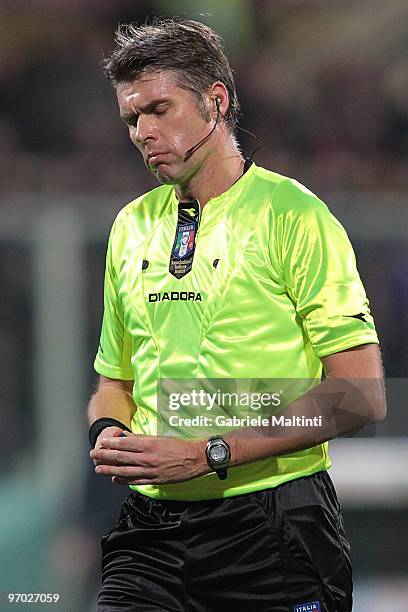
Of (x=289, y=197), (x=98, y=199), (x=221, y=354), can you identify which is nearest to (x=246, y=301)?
(x=221, y=354)

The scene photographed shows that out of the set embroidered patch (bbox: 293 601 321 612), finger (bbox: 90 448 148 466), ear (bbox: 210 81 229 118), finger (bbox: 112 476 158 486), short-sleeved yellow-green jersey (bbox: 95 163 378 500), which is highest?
ear (bbox: 210 81 229 118)

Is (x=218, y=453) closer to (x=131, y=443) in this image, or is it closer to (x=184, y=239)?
(x=131, y=443)

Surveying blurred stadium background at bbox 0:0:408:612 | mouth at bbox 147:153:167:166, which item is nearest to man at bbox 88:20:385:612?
mouth at bbox 147:153:167:166

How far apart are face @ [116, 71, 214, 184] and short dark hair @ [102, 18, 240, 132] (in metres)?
0.02

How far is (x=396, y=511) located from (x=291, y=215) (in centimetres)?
139

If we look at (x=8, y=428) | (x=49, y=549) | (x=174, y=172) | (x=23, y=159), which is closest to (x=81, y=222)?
(x=23, y=159)

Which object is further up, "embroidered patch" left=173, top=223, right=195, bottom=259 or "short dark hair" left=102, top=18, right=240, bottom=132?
"short dark hair" left=102, top=18, right=240, bottom=132

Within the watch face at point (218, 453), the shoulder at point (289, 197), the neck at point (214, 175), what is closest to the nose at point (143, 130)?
the neck at point (214, 175)

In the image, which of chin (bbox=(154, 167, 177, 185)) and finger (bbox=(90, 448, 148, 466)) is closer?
finger (bbox=(90, 448, 148, 466))

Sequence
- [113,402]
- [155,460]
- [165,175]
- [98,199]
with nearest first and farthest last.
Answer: [155,460], [165,175], [113,402], [98,199]

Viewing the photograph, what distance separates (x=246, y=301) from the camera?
74.5 inches

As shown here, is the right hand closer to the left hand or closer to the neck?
the left hand

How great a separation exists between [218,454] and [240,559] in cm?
22

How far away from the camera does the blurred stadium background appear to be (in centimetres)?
293
